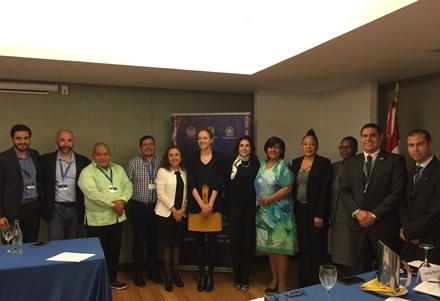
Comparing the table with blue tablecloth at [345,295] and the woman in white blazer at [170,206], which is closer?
the table with blue tablecloth at [345,295]

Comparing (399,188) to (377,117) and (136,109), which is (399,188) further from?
(136,109)

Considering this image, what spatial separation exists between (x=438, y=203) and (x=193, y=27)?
2707mm

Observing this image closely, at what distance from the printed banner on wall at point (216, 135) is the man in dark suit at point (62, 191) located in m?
1.24

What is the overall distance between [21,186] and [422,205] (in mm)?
3464

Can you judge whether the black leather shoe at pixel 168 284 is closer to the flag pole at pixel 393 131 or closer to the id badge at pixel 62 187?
the id badge at pixel 62 187

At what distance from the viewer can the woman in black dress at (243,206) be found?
3646mm

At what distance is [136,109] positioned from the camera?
455 centimetres

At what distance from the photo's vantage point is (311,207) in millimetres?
3375

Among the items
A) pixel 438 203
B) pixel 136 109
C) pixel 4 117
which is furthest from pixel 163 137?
pixel 438 203

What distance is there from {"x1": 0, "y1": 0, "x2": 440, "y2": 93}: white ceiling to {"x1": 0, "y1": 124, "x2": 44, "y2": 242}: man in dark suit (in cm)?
76

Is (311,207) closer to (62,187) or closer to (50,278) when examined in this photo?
(50,278)

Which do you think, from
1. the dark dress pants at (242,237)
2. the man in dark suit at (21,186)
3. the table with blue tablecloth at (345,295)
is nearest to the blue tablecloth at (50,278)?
the man in dark suit at (21,186)

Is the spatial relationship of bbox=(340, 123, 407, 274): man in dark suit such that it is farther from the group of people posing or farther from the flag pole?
the flag pole

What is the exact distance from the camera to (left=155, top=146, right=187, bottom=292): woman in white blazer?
3709mm
